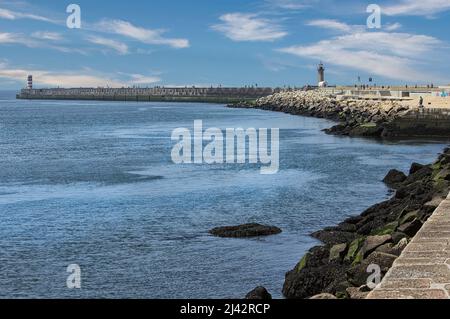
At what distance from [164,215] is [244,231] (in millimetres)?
2910

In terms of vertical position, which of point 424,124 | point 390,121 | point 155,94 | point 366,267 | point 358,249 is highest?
point 155,94

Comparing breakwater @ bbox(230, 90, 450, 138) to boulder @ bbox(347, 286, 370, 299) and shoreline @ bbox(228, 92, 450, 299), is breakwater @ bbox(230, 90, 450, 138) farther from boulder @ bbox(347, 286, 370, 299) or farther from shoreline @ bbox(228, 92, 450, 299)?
boulder @ bbox(347, 286, 370, 299)

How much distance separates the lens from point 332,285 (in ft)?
30.4

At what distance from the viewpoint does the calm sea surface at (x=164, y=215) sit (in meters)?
11.4

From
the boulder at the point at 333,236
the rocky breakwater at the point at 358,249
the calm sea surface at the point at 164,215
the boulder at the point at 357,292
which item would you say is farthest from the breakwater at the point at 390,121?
→ the boulder at the point at 357,292

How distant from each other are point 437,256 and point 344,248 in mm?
2659

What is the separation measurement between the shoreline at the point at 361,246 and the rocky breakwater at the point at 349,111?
2269 centimetres

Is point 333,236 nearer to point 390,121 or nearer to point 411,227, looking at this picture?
point 411,227

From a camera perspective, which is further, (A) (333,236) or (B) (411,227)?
(A) (333,236)

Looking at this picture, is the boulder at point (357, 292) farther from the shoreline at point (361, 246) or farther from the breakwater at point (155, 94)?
the breakwater at point (155, 94)

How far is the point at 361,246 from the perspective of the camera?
417 inches

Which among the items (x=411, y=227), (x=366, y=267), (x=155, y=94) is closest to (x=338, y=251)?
(x=411, y=227)

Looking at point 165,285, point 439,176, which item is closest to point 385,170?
point 439,176

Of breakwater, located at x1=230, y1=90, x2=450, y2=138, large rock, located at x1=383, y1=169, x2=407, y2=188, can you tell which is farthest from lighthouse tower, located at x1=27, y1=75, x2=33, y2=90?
large rock, located at x1=383, y1=169, x2=407, y2=188
